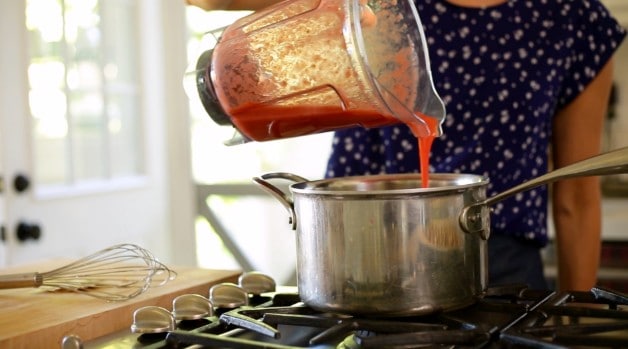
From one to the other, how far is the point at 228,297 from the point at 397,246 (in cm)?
19

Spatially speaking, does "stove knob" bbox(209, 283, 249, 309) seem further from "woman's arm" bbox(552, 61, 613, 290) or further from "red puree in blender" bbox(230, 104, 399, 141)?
"woman's arm" bbox(552, 61, 613, 290)

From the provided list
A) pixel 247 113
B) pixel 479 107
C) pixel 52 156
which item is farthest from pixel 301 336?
pixel 52 156

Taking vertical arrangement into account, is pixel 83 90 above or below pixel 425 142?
above

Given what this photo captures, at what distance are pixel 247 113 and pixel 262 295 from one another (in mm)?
186

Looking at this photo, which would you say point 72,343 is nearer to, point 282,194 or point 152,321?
point 152,321

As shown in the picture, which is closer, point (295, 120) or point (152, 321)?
point (152, 321)

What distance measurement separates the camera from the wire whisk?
0.78 m

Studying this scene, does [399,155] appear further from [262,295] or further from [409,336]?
[409,336]

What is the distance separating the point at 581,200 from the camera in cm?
113

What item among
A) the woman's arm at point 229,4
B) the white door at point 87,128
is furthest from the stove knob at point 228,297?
the white door at point 87,128

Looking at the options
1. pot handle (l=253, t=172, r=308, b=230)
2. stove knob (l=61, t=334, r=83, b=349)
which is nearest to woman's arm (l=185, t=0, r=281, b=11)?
pot handle (l=253, t=172, r=308, b=230)

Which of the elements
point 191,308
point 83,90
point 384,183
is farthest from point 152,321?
point 83,90

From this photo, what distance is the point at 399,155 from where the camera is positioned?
109 centimetres

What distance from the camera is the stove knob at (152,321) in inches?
24.3
